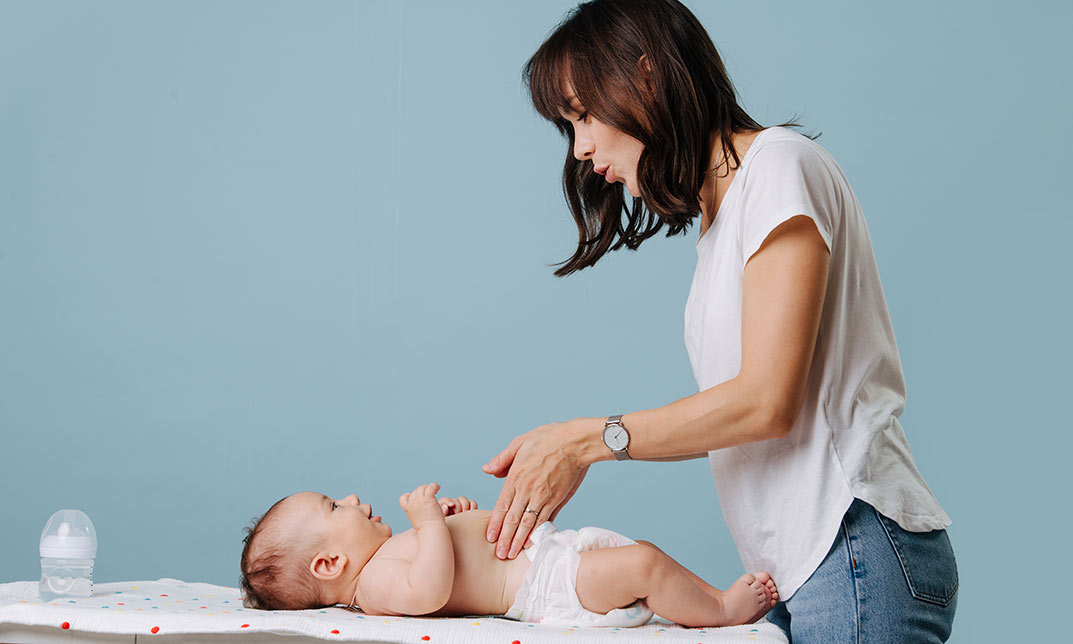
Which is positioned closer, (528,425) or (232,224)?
(528,425)

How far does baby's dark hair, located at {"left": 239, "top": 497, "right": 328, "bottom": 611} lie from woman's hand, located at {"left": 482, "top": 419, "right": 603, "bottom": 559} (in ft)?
1.05

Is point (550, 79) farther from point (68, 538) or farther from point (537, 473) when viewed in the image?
point (68, 538)

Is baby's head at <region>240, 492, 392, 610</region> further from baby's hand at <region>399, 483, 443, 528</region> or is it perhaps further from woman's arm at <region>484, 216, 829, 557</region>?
woman's arm at <region>484, 216, 829, 557</region>

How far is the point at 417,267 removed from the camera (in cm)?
342

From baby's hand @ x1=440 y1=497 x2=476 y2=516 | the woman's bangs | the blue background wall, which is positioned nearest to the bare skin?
the woman's bangs

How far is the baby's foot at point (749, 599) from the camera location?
132 centimetres

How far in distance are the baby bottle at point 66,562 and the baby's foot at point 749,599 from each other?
0.96m

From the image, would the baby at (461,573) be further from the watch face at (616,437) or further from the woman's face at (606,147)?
the woman's face at (606,147)

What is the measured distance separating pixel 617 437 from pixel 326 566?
1.79 ft

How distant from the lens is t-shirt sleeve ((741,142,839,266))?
1.17 m

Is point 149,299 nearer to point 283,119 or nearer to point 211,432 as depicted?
point 211,432

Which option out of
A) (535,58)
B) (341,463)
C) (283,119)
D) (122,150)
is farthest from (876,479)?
(122,150)

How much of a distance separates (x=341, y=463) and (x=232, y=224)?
0.92 m

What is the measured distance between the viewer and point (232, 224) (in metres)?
3.52
